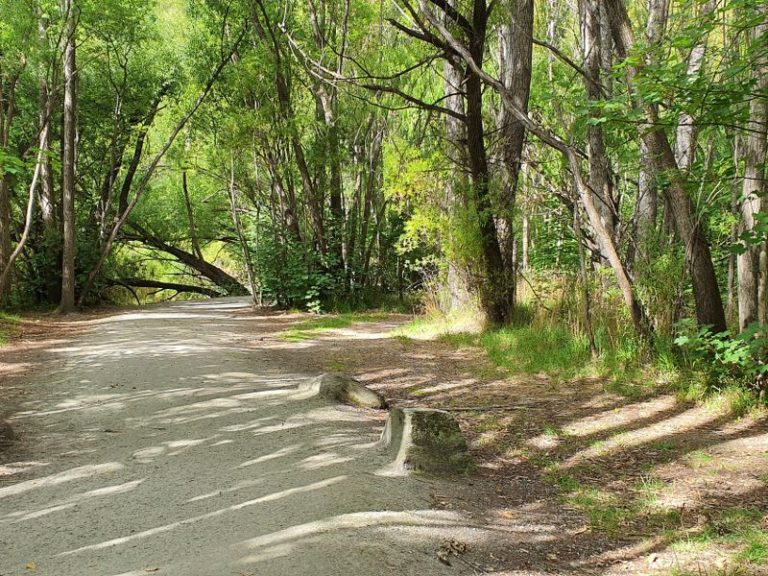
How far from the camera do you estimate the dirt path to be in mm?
3277

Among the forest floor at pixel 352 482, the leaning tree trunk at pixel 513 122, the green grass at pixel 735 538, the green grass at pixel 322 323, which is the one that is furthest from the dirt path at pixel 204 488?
the leaning tree trunk at pixel 513 122

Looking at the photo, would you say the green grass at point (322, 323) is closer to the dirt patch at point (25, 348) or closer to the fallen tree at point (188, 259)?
the dirt patch at point (25, 348)

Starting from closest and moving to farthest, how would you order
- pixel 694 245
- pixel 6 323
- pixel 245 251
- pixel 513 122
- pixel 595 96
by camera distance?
1. pixel 694 245
2. pixel 595 96
3. pixel 513 122
4. pixel 6 323
5. pixel 245 251

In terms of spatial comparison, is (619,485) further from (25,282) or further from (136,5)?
(25,282)

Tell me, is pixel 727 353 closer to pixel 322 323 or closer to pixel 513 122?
pixel 513 122

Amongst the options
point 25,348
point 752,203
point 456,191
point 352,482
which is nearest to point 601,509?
point 352,482

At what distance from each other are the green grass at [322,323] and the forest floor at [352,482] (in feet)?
12.6

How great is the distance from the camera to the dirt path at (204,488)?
328cm

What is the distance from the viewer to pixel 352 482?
14.1 ft

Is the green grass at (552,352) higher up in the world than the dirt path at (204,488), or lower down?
higher up

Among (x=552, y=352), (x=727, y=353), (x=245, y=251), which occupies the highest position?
(x=245, y=251)

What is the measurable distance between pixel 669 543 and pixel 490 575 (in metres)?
1.23

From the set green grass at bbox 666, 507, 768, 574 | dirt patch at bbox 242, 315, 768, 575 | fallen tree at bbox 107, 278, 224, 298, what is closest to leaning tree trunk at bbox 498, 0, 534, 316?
dirt patch at bbox 242, 315, 768, 575

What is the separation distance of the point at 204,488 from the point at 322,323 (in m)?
9.43
